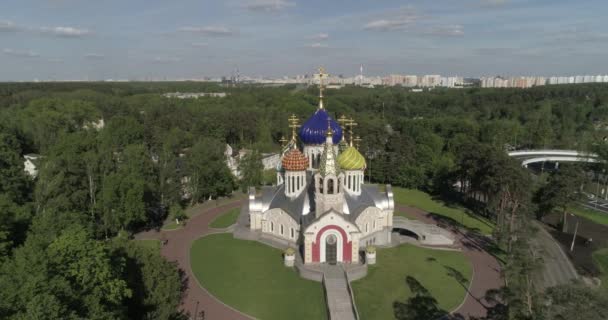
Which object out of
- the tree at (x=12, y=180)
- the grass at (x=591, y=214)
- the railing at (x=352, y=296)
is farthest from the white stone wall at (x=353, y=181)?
the grass at (x=591, y=214)

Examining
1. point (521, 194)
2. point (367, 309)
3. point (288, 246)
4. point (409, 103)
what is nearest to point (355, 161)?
point (288, 246)

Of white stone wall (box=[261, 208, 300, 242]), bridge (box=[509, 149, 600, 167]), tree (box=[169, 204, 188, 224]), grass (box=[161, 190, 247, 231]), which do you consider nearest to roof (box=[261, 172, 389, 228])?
white stone wall (box=[261, 208, 300, 242])

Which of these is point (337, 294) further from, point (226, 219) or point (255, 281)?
point (226, 219)

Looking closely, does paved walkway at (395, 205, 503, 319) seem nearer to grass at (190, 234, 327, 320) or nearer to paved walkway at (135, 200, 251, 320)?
grass at (190, 234, 327, 320)

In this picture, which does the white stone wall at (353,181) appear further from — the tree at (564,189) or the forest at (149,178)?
the tree at (564,189)

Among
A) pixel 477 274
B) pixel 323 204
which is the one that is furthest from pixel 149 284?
pixel 477 274
